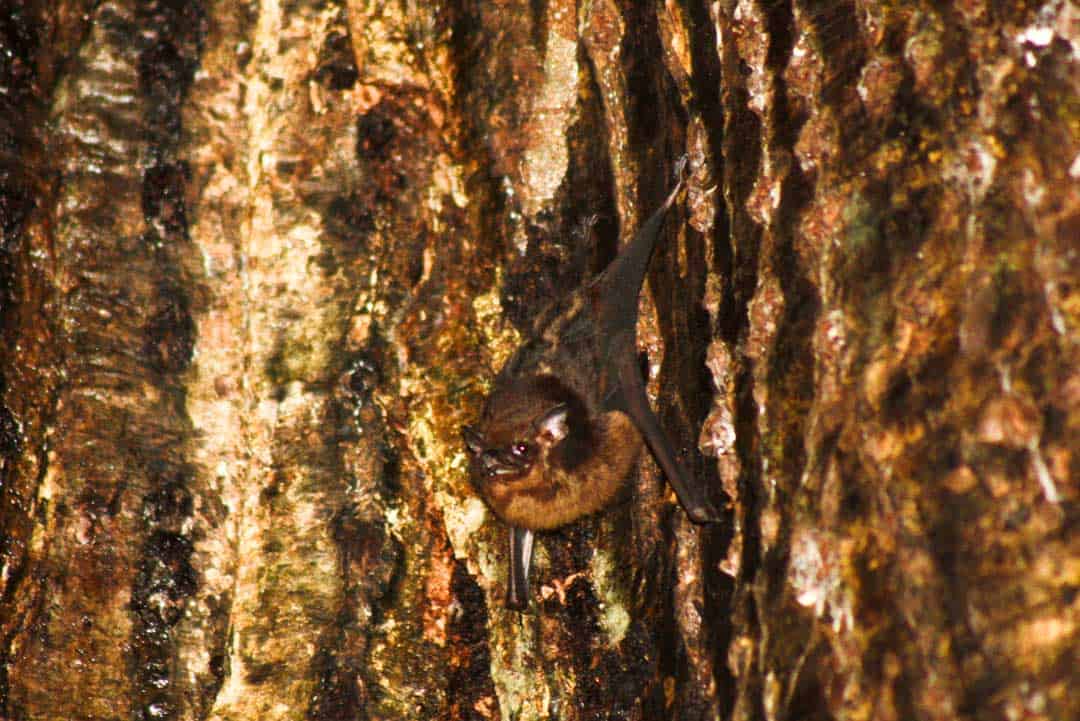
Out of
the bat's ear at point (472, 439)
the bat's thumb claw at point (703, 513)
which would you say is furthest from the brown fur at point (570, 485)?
the bat's thumb claw at point (703, 513)

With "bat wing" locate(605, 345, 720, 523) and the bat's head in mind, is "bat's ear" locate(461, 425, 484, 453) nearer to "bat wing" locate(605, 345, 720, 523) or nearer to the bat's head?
the bat's head

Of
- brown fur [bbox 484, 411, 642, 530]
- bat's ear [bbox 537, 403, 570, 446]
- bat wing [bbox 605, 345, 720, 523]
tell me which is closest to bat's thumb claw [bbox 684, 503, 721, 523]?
bat wing [bbox 605, 345, 720, 523]

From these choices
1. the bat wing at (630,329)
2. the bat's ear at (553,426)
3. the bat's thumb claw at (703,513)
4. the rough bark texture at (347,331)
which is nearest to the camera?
the bat's thumb claw at (703,513)

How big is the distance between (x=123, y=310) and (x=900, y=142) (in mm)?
2465

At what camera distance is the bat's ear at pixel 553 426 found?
12.9ft

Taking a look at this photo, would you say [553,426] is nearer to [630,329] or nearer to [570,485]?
[570,485]

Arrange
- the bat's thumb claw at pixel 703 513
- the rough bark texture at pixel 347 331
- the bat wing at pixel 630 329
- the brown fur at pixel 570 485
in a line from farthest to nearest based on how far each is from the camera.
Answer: the brown fur at pixel 570 485
the bat wing at pixel 630 329
the rough bark texture at pixel 347 331
the bat's thumb claw at pixel 703 513

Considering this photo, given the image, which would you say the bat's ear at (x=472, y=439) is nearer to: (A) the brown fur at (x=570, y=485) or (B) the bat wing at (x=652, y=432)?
(A) the brown fur at (x=570, y=485)

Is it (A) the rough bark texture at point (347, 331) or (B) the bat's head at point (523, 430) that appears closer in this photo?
(A) the rough bark texture at point (347, 331)

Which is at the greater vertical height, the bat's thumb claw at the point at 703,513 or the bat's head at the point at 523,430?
the bat's head at the point at 523,430

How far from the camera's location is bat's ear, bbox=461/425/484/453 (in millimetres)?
3443

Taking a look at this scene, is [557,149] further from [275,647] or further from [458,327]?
[275,647]

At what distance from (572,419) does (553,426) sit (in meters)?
0.11

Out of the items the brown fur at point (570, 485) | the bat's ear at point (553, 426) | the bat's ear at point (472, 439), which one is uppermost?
the bat's ear at point (553, 426)
